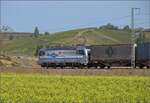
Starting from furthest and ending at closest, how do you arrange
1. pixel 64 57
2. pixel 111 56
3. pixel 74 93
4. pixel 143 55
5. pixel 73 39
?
pixel 73 39 < pixel 64 57 < pixel 111 56 < pixel 143 55 < pixel 74 93

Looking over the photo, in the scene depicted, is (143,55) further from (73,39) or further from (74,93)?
(73,39)

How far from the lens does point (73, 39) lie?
560 ft

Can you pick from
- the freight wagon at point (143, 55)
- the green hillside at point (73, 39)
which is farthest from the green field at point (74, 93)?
the green hillside at point (73, 39)

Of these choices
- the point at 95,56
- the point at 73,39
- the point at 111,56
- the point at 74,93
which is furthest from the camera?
the point at 73,39

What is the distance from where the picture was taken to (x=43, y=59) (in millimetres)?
65750

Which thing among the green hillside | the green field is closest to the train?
the green field

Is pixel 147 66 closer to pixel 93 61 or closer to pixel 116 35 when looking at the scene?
pixel 93 61

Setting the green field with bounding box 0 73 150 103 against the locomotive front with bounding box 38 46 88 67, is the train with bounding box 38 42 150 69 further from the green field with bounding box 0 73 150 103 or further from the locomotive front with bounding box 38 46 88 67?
the green field with bounding box 0 73 150 103

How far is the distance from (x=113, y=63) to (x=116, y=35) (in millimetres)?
121479

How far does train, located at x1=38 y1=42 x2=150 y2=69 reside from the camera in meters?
61.3

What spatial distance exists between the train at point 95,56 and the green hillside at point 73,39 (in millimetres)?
98787

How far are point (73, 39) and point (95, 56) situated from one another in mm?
106519

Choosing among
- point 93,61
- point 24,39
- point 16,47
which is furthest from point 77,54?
point 24,39

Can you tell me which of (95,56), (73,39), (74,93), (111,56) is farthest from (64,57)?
(73,39)
